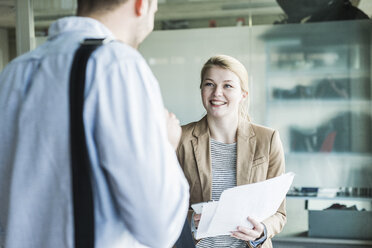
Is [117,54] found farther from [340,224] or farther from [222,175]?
[340,224]

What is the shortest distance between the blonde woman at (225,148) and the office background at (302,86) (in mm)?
1895

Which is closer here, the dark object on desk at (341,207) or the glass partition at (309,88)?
the glass partition at (309,88)

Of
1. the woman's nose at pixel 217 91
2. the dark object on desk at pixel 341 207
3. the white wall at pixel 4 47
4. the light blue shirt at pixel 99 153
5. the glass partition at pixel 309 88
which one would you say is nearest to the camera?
the light blue shirt at pixel 99 153

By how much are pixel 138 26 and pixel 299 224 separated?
11.5ft

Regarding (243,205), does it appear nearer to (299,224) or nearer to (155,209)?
(155,209)

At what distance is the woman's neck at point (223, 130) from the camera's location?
2025 millimetres

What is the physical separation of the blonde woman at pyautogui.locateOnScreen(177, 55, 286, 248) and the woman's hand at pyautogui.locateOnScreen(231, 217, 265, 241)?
4.3 inches

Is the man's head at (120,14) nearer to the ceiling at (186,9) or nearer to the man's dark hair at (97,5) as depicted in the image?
the man's dark hair at (97,5)

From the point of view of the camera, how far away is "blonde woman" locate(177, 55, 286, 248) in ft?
6.20

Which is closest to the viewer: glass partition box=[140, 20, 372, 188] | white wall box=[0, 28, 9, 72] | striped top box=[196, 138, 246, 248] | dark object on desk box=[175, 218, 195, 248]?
dark object on desk box=[175, 218, 195, 248]

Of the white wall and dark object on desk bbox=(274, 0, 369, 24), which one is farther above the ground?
dark object on desk bbox=(274, 0, 369, 24)

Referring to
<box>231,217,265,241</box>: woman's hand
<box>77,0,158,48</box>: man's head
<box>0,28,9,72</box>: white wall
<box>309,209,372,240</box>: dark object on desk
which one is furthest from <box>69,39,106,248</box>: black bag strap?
<box>0,28,9,72</box>: white wall

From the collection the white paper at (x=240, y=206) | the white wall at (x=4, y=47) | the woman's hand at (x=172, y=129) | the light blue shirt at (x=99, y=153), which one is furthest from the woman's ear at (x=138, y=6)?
the white wall at (x=4, y=47)

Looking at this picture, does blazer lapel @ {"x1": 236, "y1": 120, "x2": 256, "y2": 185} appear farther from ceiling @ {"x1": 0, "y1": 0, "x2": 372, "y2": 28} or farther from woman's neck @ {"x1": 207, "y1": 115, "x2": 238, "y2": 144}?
ceiling @ {"x1": 0, "y1": 0, "x2": 372, "y2": 28}
